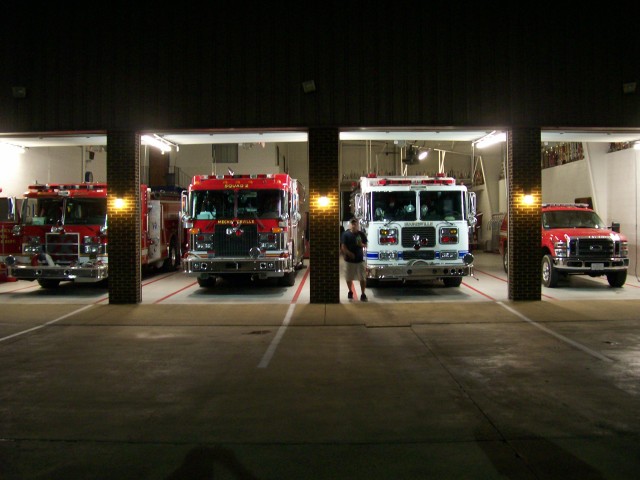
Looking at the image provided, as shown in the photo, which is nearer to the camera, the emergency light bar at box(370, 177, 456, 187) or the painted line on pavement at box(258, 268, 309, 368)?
the painted line on pavement at box(258, 268, 309, 368)

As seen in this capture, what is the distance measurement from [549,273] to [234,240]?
8.77 metres

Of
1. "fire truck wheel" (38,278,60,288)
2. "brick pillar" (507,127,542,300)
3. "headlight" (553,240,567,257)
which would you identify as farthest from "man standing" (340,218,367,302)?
"fire truck wheel" (38,278,60,288)

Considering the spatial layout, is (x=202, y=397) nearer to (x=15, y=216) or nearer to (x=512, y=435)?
(x=512, y=435)

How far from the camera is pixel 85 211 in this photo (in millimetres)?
15164

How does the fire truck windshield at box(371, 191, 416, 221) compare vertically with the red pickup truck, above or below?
above

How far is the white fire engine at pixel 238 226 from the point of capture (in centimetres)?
1411

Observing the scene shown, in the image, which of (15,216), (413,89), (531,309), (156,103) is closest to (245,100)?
(156,103)

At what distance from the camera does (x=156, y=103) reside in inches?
514

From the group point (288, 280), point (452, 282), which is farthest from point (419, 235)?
point (288, 280)

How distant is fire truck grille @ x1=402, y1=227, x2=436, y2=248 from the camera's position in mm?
13883

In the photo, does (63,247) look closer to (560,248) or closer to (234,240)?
(234,240)

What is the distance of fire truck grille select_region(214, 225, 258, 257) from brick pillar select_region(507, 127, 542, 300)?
251 inches

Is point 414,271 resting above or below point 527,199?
below

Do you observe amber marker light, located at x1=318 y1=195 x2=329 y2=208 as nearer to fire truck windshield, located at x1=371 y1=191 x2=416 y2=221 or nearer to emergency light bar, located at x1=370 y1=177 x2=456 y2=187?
fire truck windshield, located at x1=371 y1=191 x2=416 y2=221
